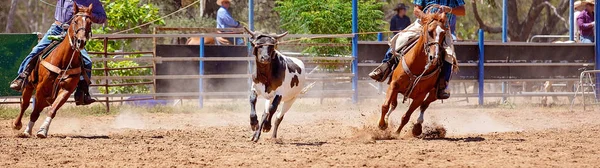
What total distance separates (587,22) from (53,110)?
13.2m

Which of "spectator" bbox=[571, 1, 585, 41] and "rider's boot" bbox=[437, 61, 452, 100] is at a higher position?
"spectator" bbox=[571, 1, 585, 41]

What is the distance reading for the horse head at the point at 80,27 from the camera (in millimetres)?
11141

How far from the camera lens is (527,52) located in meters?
19.9

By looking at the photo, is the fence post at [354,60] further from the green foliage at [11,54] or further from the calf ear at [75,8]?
the calf ear at [75,8]

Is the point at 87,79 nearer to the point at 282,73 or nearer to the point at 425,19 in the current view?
the point at 282,73

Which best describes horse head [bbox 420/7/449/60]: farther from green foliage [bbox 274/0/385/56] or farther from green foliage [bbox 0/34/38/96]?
green foliage [bbox 274/0/385/56]

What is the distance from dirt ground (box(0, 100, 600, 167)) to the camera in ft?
29.1

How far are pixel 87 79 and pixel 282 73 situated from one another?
2.52m

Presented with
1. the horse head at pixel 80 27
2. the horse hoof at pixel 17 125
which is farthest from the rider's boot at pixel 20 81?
the horse head at pixel 80 27

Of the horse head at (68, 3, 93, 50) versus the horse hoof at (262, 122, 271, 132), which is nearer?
the horse hoof at (262, 122, 271, 132)

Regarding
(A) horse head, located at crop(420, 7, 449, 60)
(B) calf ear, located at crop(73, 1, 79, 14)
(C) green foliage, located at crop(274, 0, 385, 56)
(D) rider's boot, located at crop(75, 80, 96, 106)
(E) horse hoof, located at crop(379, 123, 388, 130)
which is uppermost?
(C) green foliage, located at crop(274, 0, 385, 56)

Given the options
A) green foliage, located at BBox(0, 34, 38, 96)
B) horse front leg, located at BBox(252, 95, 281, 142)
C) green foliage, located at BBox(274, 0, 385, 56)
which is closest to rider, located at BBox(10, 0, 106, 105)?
horse front leg, located at BBox(252, 95, 281, 142)

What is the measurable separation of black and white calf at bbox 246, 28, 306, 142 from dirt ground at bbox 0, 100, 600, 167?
30cm

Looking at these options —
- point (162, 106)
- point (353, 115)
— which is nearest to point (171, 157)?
point (353, 115)
